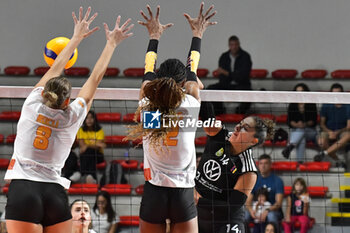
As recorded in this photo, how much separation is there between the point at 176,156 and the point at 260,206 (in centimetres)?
454

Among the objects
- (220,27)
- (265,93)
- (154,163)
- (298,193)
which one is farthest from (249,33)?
(154,163)

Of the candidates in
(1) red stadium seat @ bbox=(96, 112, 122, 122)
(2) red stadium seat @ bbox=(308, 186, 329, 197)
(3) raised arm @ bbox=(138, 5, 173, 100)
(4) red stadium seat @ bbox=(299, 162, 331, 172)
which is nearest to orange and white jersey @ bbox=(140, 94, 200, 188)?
(3) raised arm @ bbox=(138, 5, 173, 100)

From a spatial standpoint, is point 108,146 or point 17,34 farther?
point 17,34

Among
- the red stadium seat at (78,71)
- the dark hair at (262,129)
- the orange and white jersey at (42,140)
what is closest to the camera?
the orange and white jersey at (42,140)

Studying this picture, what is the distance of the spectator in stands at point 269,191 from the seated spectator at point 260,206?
5 cm

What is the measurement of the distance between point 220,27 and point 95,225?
18.3 feet

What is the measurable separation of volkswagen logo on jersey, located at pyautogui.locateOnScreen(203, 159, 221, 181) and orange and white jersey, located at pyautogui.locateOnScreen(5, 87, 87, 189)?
1.62m

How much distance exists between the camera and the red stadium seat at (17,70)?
11734mm

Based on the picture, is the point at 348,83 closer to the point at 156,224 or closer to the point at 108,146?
the point at 108,146

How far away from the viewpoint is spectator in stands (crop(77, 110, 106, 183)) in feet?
31.0

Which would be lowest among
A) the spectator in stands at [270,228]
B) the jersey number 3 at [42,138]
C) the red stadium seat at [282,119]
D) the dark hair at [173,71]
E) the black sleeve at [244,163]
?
the spectator in stands at [270,228]

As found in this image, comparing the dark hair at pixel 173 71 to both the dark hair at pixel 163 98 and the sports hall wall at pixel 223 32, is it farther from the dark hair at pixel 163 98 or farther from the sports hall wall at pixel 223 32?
the sports hall wall at pixel 223 32

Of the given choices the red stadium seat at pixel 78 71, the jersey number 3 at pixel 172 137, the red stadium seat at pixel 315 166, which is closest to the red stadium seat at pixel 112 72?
the red stadium seat at pixel 78 71

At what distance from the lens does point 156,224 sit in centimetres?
430
